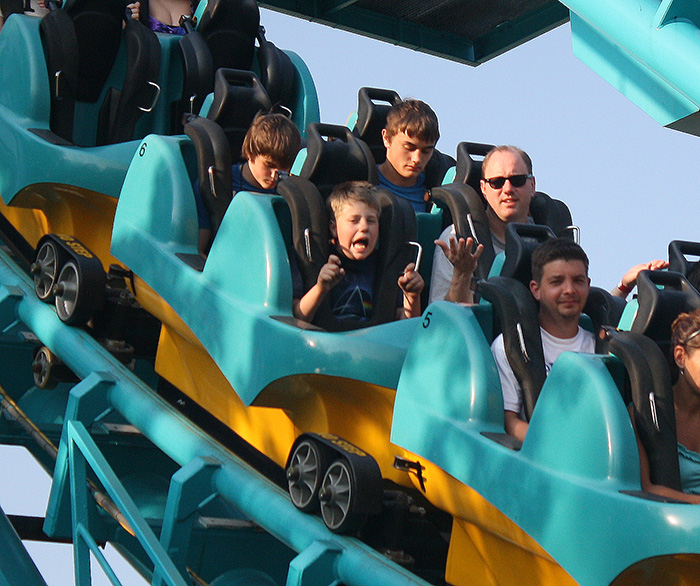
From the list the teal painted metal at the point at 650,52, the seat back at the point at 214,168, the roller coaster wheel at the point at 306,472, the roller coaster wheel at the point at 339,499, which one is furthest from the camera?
the seat back at the point at 214,168

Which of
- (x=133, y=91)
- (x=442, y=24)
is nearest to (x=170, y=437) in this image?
(x=133, y=91)

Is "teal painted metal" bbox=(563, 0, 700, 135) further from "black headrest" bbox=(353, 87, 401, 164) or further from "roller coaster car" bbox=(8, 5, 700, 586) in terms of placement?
"black headrest" bbox=(353, 87, 401, 164)

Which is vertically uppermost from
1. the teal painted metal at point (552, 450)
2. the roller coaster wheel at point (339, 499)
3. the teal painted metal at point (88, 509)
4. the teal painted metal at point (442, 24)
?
the teal painted metal at point (442, 24)

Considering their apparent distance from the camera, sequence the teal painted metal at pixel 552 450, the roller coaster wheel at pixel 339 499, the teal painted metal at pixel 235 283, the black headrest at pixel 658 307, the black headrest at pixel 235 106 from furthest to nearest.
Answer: the black headrest at pixel 235 106 < the teal painted metal at pixel 235 283 < the roller coaster wheel at pixel 339 499 < the black headrest at pixel 658 307 < the teal painted metal at pixel 552 450

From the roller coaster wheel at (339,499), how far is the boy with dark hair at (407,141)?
1.36 metres

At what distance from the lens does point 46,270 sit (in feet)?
12.8

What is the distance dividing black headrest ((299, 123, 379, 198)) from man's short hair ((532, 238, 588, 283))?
37.7 inches

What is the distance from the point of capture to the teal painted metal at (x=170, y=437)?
264cm

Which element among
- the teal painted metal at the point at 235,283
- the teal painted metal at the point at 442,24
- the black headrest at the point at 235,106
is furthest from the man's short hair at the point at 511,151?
the teal painted metal at the point at 442,24

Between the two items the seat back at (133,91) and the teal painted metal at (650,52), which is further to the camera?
the seat back at (133,91)

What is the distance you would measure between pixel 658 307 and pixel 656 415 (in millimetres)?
368

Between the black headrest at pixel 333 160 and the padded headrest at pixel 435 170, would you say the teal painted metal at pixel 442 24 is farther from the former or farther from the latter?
the black headrest at pixel 333 160

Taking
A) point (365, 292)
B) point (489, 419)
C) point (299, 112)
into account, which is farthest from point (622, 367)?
point (299, 112)

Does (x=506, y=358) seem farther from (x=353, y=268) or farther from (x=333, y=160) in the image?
(x=333, y=160)
